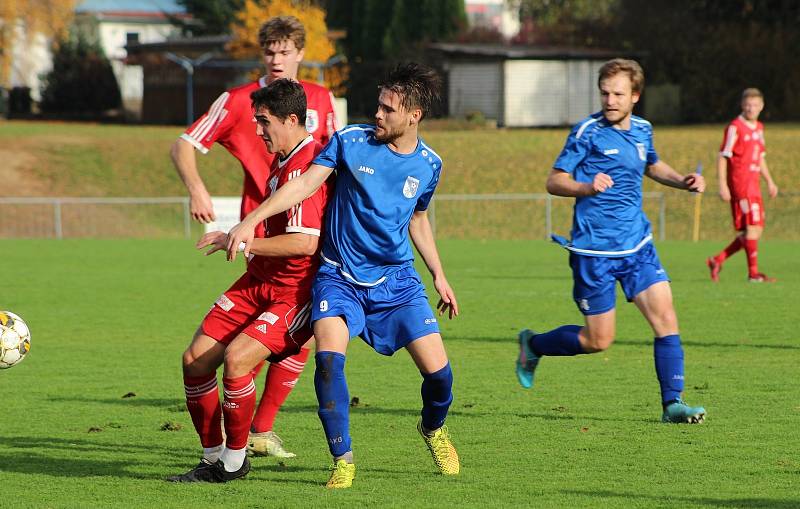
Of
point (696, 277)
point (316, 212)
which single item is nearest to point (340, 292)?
point (316, 212)

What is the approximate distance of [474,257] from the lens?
23469 mm

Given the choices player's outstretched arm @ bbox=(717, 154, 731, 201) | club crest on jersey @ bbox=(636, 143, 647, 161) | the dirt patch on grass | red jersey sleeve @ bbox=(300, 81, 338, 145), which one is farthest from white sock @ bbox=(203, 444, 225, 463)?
the dirt patch on grass

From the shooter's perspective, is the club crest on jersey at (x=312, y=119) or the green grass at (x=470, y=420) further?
the club crest on jersey at (x=312, y=119)

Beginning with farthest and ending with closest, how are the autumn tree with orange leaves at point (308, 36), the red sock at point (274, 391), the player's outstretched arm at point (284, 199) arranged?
the autumn tree with orange leaves at point (308, 36)
the red sock at point (274, 391)
the player's outstretched arm at point (284, 199)

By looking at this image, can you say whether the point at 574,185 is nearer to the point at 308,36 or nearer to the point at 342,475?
the point at 342,475

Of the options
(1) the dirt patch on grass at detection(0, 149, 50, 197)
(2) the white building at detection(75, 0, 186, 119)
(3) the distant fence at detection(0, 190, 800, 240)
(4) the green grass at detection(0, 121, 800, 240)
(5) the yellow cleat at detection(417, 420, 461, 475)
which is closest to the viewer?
(5) the yellow cleat at detection(417, 420, 461, 475)

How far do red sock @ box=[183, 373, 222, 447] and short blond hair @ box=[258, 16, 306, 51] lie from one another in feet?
6.31

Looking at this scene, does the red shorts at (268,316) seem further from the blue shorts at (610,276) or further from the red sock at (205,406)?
the blue shorts at (610,276)

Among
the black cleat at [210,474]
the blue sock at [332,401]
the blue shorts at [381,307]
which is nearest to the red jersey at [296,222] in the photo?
the blue shorts at [381,307]

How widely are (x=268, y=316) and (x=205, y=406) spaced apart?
0.59 metres

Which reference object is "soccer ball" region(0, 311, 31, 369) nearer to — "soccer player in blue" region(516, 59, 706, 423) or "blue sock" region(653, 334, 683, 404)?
"soccer player in blue" region(516, 59, 706, 423)

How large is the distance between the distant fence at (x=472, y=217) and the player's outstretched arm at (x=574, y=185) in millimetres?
20985

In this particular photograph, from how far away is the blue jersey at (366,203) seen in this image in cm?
606

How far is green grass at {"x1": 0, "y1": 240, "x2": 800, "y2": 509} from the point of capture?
19.5ft
